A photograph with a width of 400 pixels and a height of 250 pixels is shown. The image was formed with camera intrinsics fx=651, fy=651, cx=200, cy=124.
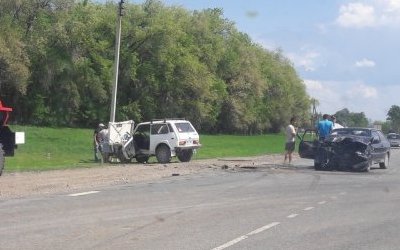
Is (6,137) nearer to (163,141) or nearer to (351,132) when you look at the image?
(163,141)

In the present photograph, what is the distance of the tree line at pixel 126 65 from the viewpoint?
57.0 meters

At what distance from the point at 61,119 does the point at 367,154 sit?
145 ft

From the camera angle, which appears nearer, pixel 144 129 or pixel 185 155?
pixel 185 155

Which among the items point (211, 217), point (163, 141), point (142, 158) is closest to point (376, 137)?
point (163, 141)

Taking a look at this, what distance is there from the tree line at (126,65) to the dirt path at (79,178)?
3053 cm

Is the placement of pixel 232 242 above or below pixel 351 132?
below

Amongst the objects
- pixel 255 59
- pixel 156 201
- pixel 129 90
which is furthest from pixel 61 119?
pixel 156 201

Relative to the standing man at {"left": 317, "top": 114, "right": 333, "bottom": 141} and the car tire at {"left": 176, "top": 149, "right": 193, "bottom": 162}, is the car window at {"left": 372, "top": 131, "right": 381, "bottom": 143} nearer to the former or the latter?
the standing man at {"left": 317, "top": 114, "right": 333, "bottom": 141}

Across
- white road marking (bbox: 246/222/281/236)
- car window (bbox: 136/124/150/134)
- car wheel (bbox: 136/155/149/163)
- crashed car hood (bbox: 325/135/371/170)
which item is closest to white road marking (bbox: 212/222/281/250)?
white road marking (bbox: 246/222/281/236)

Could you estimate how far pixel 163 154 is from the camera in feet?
90.7

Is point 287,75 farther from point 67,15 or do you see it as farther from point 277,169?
point 277,169

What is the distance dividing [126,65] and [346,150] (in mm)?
44071

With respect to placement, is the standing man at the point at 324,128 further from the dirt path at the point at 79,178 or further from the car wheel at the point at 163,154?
the car wheel at the point at 163,154

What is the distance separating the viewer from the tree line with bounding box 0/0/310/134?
57031mm
